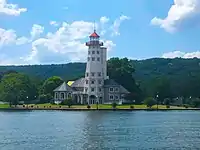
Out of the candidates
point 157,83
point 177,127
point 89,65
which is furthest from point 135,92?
point 177,127

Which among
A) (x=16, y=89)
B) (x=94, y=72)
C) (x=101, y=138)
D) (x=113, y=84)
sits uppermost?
(x=94, y=72)

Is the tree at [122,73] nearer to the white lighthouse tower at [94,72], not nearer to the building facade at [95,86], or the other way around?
the building facade at [95,86]

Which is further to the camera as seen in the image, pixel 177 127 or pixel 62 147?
pixel 177 127

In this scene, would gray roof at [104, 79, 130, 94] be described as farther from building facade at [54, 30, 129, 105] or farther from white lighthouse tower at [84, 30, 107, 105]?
white lighthouse tower at [84, 30, 107, 105]

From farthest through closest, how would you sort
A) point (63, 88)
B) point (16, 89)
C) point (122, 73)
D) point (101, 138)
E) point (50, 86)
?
point (50, 86), point (122, 73), point (63, 88), point (16, 89), point (101, 138)

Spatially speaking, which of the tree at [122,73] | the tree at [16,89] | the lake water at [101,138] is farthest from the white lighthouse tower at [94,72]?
the lake water at [101,138]

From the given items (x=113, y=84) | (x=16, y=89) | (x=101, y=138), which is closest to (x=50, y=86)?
(x=16, y=89)

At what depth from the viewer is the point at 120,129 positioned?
60.2m

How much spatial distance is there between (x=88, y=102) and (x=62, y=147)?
93.0 meters

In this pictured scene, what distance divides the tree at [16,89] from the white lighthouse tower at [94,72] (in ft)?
52.6

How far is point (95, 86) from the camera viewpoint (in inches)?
5325

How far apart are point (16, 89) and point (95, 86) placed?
20781 mm

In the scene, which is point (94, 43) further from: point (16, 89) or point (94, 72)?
point (16, 89)

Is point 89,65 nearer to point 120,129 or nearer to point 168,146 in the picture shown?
point 120,129
